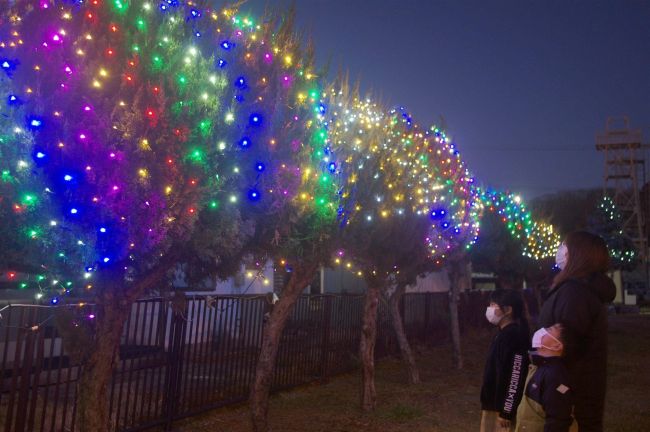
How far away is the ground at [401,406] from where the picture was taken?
8.21 metres

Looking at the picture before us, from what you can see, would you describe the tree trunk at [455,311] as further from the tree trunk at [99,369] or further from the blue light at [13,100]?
the blue light at [13,100]

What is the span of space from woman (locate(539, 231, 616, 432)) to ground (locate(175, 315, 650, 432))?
5.03 metres

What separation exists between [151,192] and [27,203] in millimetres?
897

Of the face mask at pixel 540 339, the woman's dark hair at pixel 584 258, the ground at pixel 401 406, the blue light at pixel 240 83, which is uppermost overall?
the blue light at pixel 240 83

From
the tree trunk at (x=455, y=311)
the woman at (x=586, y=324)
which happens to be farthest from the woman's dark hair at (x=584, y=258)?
the tree trunk at (x=455, y=311)

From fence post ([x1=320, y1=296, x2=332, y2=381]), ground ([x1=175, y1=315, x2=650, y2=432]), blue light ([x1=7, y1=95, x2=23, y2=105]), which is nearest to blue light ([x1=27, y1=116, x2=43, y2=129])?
blue light ([x1=7, y1=95, x2=23, y2=105])

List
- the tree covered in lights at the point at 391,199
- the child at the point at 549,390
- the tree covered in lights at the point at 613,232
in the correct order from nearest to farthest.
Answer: the child at the point at 549,390
the tree covered in lights at the point at 391,199
the tree covered in lights at the point at 613,232

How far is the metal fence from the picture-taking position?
557 cm

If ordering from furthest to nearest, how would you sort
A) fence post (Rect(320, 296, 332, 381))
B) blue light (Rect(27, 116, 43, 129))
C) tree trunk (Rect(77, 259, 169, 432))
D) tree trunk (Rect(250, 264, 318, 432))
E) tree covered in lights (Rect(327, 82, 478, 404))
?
fence post (Rect(320, 296, 332, 381)) → tree covered in lights (Rect(327, 82, 478, 404)) → tree trunk (Rect(250, 264, 318, 432)) → tree trunk (Rect(77, 259, 169, 432)) → blue light (Rect(27, 116, 43, 129))

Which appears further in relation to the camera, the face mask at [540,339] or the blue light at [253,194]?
the blue light at [253,194]

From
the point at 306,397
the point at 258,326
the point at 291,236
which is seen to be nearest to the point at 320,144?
the point at 291,236

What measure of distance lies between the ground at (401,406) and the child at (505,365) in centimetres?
306

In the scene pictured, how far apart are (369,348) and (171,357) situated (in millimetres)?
3223

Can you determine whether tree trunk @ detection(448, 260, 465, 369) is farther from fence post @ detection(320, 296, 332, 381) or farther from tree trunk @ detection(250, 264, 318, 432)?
tree trunk @ detection(250, 264, 318, 432)
